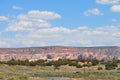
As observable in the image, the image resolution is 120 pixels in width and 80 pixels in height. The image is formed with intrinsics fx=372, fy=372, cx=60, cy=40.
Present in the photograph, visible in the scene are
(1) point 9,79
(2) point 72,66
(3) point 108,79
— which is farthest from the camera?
(2) point 72,66

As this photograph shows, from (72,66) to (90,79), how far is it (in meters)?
56.7

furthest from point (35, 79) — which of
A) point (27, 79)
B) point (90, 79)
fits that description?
point (90, 79)

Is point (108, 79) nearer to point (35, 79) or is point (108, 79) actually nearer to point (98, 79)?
point (98, 79)

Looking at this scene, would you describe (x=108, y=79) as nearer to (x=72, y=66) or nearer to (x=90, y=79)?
(x=90, y=79)

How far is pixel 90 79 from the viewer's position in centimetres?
5169

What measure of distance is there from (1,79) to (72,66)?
6002 cm

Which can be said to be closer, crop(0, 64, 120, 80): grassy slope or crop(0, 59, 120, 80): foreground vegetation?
crop(0, 64, 120, 80): grassy slope

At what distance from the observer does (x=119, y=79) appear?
52.3m

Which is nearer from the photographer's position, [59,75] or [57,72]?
[59,75]

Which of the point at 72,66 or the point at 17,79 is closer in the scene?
the point at 17,79

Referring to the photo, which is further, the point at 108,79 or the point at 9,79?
the point at 108,79

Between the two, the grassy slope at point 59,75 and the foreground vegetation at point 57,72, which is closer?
the grassy slope at point 59,75

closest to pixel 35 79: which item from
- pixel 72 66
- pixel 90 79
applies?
pixel 90 79

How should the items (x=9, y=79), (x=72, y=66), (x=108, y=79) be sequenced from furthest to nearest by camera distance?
1. (x=72, y=66)
2. (x=108, y=79)
3. (x=9, y=79)
